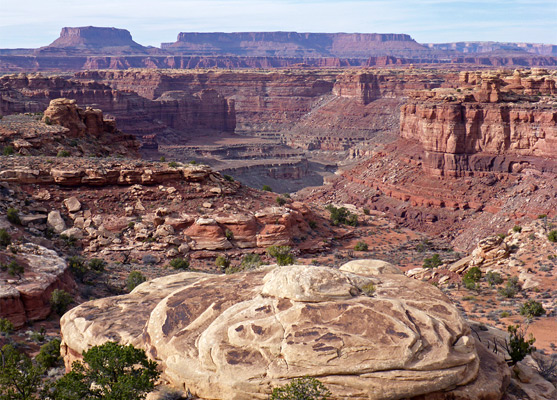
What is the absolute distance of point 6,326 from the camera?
2277cm

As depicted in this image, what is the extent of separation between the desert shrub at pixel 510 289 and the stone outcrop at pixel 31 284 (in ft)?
69.6

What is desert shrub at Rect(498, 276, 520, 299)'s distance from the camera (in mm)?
30391

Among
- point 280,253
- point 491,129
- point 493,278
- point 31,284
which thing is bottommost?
point 280,253

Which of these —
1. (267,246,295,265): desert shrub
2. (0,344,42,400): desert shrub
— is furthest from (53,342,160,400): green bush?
(267,246,295,265): desert shrub

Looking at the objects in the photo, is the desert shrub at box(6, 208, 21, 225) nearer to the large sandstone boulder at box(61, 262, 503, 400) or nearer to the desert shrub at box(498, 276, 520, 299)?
the large sandstone boulder at box(61, 262, 503, 400)

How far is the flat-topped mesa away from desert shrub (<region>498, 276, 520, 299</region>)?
3544cm

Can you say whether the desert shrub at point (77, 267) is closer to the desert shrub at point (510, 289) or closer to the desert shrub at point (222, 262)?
the desert shrub at point (222, 262)

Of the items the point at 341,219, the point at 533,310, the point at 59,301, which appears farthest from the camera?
the point at 341,219

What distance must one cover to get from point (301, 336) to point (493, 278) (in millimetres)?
19654

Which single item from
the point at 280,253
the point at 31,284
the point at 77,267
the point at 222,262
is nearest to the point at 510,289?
the point at 280,253

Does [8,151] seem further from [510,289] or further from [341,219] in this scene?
[510,289]

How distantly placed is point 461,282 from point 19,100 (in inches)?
3588

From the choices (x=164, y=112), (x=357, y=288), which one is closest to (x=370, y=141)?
(x=164, y=112)

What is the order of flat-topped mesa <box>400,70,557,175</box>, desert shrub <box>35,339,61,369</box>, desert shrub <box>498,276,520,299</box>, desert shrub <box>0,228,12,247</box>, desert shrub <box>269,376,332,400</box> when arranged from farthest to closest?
1. flat-topped mesa <box>400,70,557,175</box>
2. desert shrub <box>498,276,520,299</box>
3. desert shrub <box>0,228,12,247</box>
4. desert shrub <box>35,339,61,369</box>
5. desert shrub <box>269,376,332,400</box>
